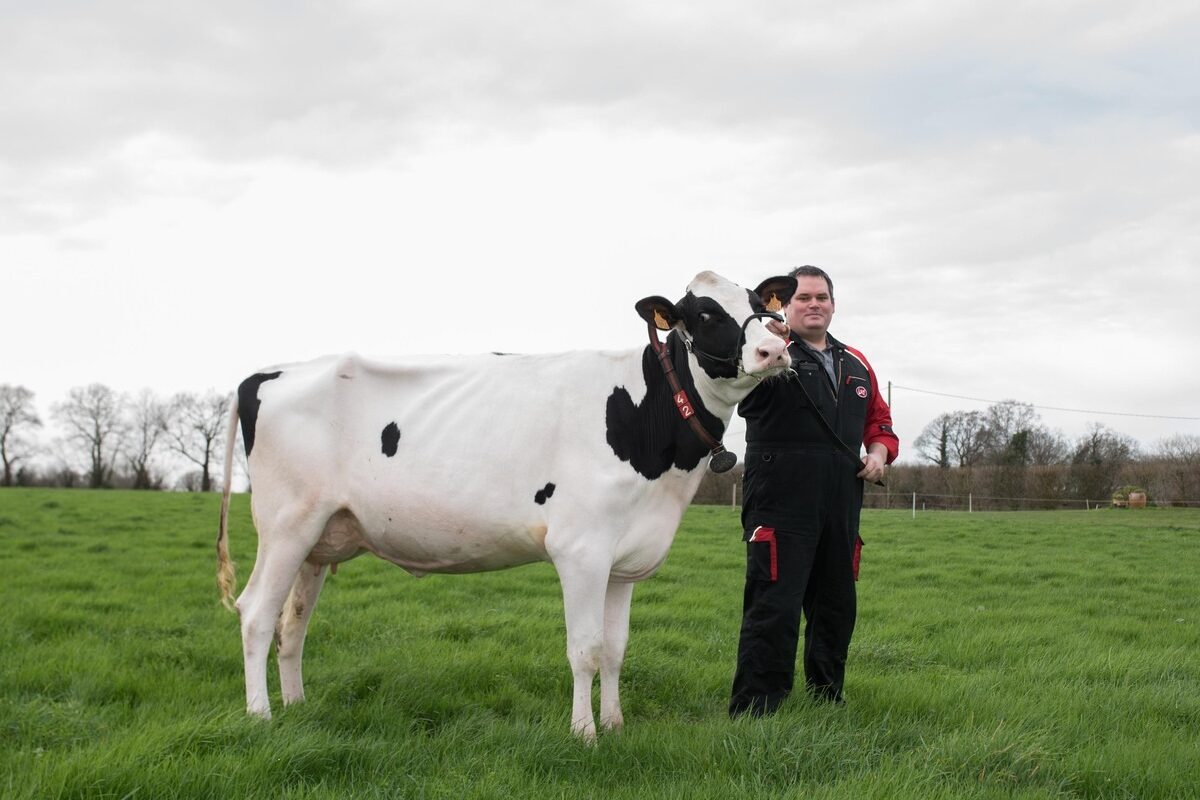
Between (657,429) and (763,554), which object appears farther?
(763,554)

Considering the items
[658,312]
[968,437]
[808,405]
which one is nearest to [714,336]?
[658,312]

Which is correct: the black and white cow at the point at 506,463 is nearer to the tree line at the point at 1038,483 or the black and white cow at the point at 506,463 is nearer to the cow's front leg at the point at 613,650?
the cow's front leg at the point at 613,650

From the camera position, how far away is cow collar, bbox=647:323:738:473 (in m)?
4.80

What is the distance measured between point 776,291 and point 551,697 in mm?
2814

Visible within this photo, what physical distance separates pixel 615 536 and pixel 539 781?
4.30 feet

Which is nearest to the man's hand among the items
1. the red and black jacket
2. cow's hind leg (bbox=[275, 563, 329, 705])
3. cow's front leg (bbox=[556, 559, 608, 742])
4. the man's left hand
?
the man's left hand

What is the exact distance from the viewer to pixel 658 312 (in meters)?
4.86

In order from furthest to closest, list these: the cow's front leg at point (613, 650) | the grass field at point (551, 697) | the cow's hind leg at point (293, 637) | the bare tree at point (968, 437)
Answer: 1. the bare tree at point (968, 437)
2. the cow's hind leg at point (293, 637)
3. the cow's front leg at point (613, 650)
4. the grass field at point (551, 697)

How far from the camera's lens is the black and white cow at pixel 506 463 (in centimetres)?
471

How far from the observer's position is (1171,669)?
6664mm

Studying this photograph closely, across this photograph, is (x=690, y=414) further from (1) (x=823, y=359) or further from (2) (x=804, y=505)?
(1) (x=823, y=359)

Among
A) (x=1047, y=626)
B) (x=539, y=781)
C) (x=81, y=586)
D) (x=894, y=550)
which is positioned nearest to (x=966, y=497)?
(x=894, y=550)

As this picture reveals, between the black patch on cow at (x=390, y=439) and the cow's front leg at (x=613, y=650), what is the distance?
1450 millimetres

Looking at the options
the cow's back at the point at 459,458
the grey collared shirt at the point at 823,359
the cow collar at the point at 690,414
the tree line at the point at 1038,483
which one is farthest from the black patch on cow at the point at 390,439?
the tree line at the point at 1038,483
